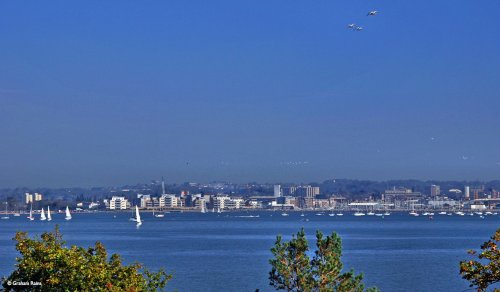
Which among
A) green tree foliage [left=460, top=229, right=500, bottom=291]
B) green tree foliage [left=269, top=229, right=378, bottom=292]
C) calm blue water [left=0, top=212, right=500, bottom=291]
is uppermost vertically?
green tree foliage [left=460, top=229, right=500, bottom=291]

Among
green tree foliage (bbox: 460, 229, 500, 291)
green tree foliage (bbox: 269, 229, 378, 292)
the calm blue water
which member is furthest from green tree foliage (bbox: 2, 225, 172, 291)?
the calm blue water

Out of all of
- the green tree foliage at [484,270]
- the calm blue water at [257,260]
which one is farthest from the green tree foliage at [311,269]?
the calm blue water at [257,260]

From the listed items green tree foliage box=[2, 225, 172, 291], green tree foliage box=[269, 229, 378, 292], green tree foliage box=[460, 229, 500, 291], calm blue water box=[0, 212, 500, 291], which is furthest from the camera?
calm blue water box=[0, 212, 500, 291]

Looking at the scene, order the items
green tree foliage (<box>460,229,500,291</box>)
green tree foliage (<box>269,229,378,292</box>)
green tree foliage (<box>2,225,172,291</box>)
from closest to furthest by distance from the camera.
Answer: green tree foliage (<box>460,229,500,291</box>) < green tree foliage (<box>2,225,172,291</box>) < green tree foliage (<box>269,229,378,292</box>)

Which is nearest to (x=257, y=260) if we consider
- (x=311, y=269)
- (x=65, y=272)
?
(x=311, y=269)

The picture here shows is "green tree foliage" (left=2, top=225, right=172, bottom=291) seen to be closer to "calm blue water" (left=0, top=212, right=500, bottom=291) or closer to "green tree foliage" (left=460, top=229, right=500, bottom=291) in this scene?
"green tree foliage" (left=460, top=229, right=500, bottom=291)

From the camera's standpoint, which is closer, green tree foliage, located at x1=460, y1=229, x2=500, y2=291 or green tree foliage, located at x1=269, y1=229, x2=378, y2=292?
green tree foliage, located at x1=460, y1=229, x2=500, y2=291
